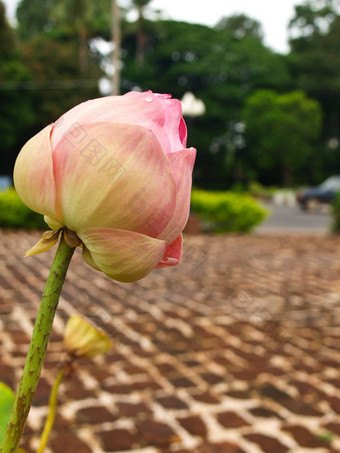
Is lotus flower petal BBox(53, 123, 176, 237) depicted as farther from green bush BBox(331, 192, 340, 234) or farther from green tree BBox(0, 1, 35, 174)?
green tree BBox(0, 1, 35, 174)

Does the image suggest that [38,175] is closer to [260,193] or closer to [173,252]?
[173,252]

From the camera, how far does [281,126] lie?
22188 millimetres

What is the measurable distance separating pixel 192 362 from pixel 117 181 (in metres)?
2.09

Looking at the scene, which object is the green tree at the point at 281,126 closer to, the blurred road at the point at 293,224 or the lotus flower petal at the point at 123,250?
the blurred road at the point at 293,224

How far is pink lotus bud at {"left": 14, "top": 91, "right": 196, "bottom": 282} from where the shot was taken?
274 millimetres

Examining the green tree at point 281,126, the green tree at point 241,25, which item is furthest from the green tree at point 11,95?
the green tree at point 241,25

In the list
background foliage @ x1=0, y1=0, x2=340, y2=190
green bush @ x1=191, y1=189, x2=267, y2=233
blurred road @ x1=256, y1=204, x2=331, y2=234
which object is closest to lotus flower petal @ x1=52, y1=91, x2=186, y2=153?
green bush @ x1=191, y1=189, x2=267, y2=233

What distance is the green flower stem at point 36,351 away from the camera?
27cm

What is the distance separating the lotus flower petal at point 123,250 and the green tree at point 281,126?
2241 centimetres

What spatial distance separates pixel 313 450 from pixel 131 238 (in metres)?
1.52

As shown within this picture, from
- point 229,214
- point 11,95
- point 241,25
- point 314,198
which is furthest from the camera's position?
point 241,25

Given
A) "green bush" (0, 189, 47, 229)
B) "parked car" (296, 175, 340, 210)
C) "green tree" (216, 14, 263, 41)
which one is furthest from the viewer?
"green tree" (216, 14, 263, 41)

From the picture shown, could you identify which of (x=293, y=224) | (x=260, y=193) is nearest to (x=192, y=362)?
(x=293, y=224)

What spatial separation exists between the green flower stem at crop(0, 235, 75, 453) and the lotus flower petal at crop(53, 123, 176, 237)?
0.10 ft
